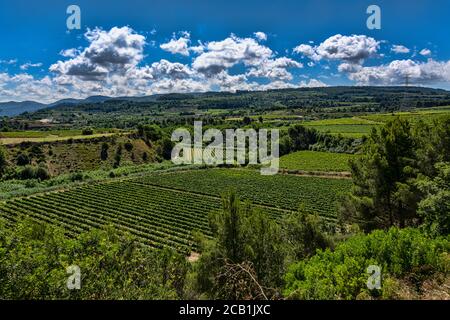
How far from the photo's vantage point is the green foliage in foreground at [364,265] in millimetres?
10074

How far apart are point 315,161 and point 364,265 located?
315 ft

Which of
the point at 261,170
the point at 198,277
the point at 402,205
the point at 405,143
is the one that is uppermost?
the point at 405,143

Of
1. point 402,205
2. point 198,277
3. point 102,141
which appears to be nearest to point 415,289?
point 198,277

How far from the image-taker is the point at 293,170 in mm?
95750

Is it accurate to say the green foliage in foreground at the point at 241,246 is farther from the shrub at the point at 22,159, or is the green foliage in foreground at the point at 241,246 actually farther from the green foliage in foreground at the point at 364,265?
the shrub at the point at 22,159

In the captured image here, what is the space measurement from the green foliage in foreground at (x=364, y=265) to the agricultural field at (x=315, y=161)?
253ft

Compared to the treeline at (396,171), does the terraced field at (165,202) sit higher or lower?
lower

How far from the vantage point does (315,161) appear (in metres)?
105

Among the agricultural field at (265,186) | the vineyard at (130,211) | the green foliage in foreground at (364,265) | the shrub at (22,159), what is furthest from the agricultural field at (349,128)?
the green foliage in foreground at (364,265)

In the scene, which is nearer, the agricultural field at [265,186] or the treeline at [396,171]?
the treeline at [396,171]

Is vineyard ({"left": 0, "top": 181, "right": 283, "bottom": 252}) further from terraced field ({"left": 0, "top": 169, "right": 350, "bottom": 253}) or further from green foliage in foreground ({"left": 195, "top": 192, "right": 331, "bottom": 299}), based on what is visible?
green foliage in foreground ({"left": 195, "top": 192, "right": 331, "bottom": 299})

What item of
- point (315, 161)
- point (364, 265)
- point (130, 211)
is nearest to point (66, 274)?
point (364, 265)
